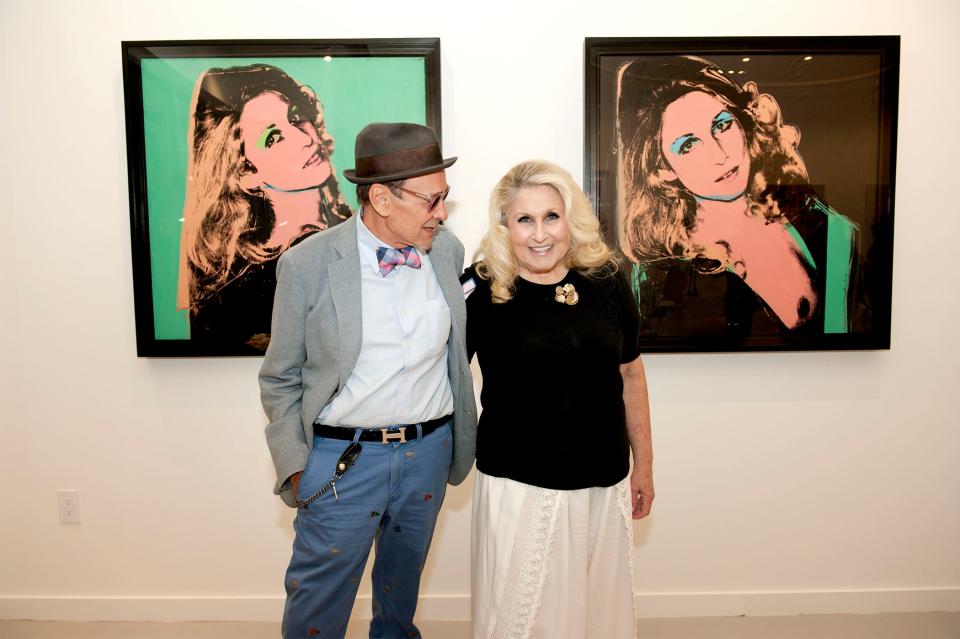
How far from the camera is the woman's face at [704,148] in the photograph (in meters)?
2.40

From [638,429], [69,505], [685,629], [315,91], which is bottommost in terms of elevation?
[685,629]

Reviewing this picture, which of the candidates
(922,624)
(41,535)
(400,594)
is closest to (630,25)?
(400,594)

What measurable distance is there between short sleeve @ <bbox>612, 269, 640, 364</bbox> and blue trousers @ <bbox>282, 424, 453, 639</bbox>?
0.58 meters

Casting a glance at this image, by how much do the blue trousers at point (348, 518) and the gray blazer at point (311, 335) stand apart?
9 centimetres

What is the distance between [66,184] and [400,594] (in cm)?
198

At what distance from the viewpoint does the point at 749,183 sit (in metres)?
2.42

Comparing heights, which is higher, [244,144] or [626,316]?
[244,144]

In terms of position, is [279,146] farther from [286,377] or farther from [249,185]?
[286,377]

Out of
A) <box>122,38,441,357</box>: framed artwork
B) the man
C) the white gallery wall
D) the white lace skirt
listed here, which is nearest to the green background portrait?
<box>122,38,441,357</box>: framed artwork

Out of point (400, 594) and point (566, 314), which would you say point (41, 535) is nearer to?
point (400, 594)

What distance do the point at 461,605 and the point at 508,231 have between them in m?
1.68

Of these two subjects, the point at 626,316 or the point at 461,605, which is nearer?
the point at 626,316

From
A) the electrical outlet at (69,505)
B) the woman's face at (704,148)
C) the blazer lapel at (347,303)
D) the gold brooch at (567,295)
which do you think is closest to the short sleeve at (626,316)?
the gold brooch at (567,295)

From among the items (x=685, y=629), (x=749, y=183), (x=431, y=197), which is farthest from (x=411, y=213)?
(x=685, y=629)
